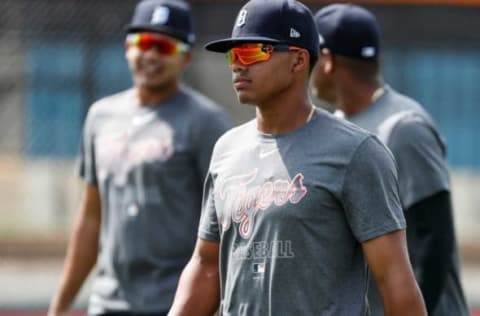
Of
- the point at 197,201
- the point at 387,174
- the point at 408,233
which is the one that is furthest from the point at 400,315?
the point at 197,201

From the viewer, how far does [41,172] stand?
1584cm

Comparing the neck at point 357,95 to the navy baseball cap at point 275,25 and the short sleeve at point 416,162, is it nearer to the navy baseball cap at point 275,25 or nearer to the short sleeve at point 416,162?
the short sleeve at point 416,162

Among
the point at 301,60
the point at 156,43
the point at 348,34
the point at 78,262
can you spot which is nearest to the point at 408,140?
the point at 348,34

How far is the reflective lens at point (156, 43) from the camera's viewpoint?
6.84m

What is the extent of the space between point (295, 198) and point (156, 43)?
2.57 meters

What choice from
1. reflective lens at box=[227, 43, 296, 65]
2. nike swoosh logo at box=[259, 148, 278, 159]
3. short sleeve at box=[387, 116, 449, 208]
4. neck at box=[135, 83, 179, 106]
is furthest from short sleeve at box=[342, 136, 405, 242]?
neck at box=[135, 83, 179, 106]

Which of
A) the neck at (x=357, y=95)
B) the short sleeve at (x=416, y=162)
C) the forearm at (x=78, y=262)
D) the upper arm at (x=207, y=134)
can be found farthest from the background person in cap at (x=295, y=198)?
the forearm at (x=78, y=262)

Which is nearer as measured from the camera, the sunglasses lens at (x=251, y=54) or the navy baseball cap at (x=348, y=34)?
the sunglasses lens at (x=251, y=54)

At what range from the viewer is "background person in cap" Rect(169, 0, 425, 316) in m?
4.42

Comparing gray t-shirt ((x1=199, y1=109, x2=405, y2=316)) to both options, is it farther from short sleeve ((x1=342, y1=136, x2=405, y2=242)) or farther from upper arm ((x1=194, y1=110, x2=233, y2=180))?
upper arm ((x1=194, y1=110, x2=233, y2=180))

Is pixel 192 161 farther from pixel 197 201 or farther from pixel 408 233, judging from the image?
pixel 408 233

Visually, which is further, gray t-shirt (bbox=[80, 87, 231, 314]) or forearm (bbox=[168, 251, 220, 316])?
gray t-shirt (bbox=[80, 87, 231, 314])

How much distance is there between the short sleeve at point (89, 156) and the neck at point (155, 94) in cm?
28

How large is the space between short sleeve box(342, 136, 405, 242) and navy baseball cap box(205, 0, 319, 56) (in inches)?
17.9
